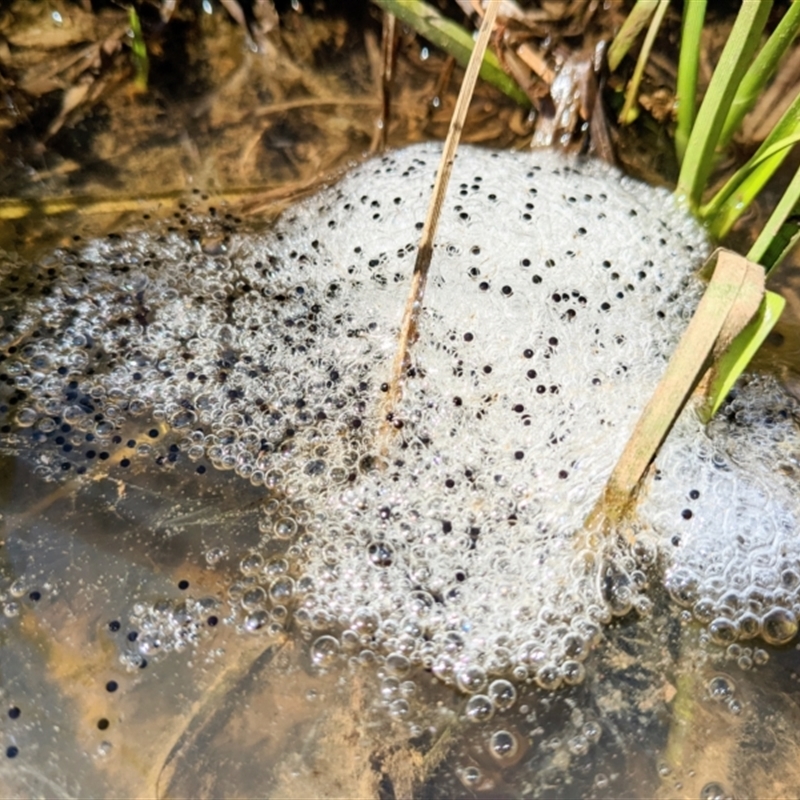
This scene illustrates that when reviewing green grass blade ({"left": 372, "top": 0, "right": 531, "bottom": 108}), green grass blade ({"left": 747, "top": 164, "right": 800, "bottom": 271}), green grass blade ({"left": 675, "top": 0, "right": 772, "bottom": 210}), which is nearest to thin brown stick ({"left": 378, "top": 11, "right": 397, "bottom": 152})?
green grass blade ({"left": 372, "top": 0, "right": 531, "bottom": 108})

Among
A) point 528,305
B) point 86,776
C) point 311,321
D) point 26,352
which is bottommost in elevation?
point 86,776

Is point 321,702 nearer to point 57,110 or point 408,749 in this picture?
point 408,749

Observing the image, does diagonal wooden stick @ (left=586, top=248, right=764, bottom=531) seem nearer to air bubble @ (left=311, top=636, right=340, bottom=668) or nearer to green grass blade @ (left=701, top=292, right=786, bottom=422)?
green grass blade @ (left=701, top=292, right=786, bottom=422)

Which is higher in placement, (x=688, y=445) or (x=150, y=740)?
(x=688, y=445)

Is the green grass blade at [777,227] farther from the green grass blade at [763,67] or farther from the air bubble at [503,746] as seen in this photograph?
the air bubble at [503,746]

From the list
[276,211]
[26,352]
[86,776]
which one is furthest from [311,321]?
[86,776]
